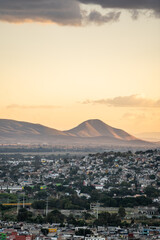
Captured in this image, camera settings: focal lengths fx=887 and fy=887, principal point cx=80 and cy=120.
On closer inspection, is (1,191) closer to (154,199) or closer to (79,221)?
(154,199)

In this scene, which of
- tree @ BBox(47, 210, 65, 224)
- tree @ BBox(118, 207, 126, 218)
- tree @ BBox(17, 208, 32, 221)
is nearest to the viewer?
tree @ BBox(47, 210, 65, 224)

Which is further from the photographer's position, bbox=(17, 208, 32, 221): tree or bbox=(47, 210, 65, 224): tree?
bbox=(17, 208, 32, 221): tree

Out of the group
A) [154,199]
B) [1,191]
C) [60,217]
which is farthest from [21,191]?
[60,217]

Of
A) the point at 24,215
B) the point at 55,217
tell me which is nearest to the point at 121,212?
the point at 55,217

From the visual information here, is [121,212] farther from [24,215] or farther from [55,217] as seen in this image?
[24,215]

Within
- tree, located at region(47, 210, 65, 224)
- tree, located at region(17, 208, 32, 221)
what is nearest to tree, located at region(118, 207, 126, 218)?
tree, located at region(47, 210, 65, 224)

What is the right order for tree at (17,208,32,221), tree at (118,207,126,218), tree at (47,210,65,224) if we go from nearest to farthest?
1. tree at (47,210,65,224)
2. tree at (17,208,32,221)
3. tree at (118,207,126,218)

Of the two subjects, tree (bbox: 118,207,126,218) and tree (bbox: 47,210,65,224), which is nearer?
tree (bbox: 47,210,65,224)

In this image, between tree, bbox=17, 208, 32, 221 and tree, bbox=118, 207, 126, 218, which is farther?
tree, bbox=118, 207, 126, 218

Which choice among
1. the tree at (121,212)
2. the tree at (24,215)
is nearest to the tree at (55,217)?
the tree at (24,215)

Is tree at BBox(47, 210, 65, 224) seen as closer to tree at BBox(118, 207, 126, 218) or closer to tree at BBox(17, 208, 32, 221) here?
tree at BBox(17, 208, 32, 221)

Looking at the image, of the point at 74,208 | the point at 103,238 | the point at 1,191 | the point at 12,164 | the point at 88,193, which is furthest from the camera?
the point at 12,164
